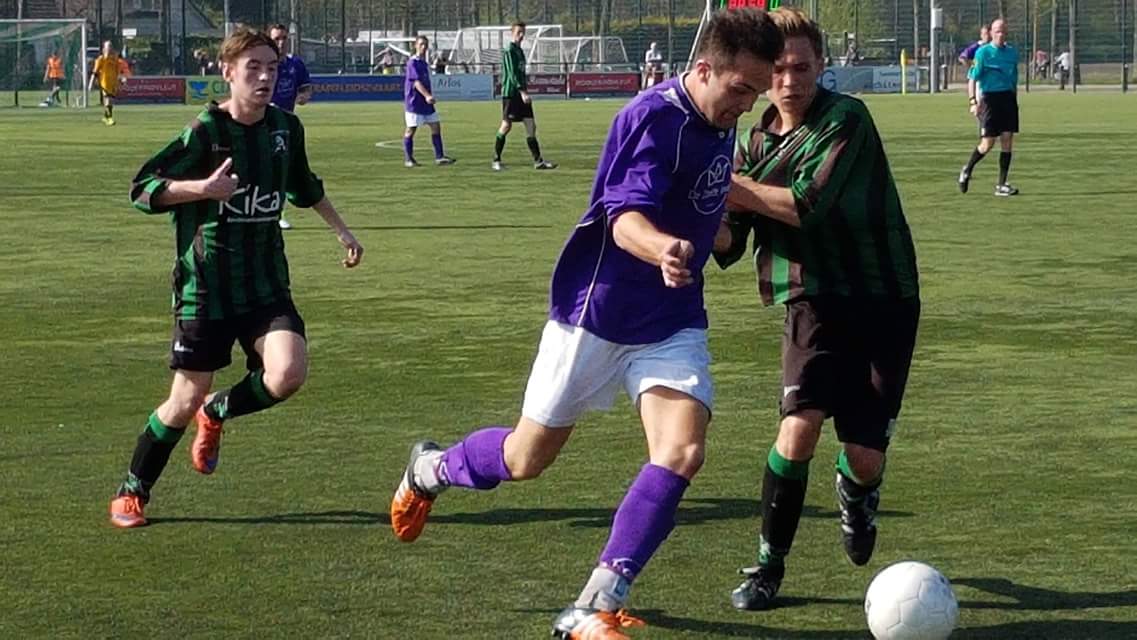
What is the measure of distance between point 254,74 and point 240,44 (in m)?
0.12

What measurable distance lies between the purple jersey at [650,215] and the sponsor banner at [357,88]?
61314mm

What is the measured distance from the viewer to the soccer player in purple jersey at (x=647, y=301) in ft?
17.8

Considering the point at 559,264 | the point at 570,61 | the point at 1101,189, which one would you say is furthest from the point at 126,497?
the point at 570,61

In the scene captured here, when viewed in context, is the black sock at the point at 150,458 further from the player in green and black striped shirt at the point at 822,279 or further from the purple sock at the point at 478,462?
the player in green and black striped shirt at the point at 822,279

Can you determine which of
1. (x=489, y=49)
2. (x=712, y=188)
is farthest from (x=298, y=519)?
(x=489, y=49)

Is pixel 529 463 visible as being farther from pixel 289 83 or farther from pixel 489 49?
pixel 489 49

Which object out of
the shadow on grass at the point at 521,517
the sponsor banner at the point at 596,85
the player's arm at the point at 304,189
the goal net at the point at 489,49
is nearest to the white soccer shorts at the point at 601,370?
the shadow on grass at the point at 521,517

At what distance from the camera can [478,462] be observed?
616 centimetres

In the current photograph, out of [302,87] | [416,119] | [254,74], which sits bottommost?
[416,119]

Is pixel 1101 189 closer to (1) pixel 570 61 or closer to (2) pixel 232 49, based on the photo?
(2) pixel 232 49

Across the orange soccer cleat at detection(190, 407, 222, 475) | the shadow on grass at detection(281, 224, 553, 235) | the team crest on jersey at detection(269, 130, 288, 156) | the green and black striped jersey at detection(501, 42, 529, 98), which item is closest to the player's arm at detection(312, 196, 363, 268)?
the team crest on jersey at detection(269, 130, 288, 156)

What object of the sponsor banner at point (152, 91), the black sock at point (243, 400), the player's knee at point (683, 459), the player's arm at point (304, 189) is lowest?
the black sock at point (243, 400)

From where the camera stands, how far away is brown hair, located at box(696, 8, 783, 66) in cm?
541

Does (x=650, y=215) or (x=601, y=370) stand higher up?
(x=650, y=215)
